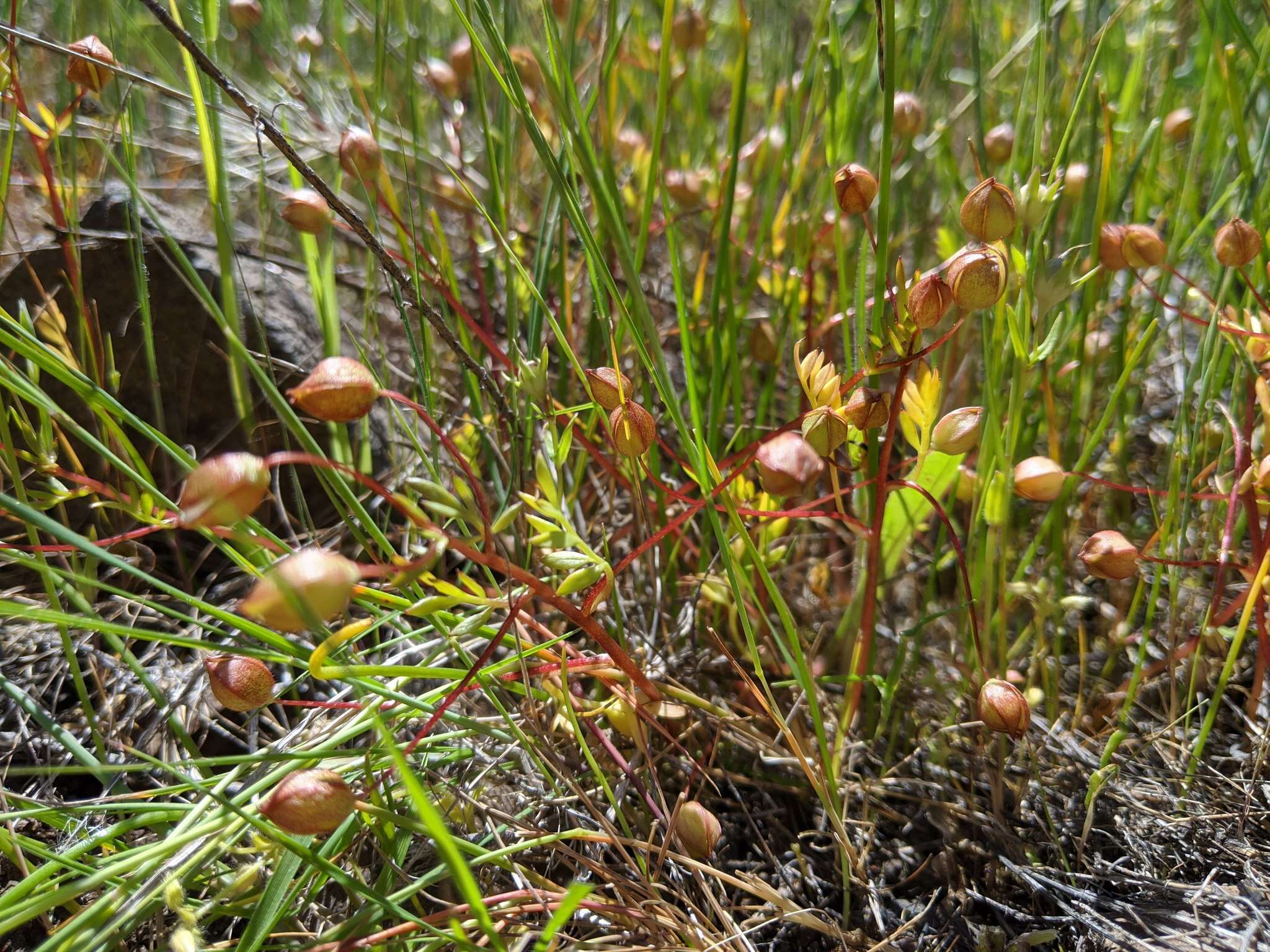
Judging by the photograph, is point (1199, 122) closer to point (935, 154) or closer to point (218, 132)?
point (935, 154)

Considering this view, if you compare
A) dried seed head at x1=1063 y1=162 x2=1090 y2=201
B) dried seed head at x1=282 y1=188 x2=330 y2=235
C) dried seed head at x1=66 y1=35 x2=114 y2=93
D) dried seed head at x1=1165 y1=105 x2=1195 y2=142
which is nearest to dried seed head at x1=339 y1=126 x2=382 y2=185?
dried seed head at x1=282 y1=188 x2=330 y2=235

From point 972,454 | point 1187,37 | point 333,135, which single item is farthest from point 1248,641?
point 333,135

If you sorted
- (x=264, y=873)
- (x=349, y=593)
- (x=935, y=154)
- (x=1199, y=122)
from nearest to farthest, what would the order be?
(x=349, y=593), (x=264, y=873), (x=1199, y=122), (x=935, y=154)

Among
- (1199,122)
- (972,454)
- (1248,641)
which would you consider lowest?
(1248,641)

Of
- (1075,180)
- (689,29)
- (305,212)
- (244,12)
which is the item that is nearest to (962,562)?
(1075,180)

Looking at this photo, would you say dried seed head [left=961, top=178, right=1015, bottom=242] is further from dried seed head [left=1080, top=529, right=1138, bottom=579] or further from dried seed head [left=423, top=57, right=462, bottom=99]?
dried seed head [left=423, top=57, right=462, bottom=99]

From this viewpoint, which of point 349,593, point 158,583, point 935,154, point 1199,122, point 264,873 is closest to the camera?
point 349,593

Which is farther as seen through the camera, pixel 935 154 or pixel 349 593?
pixel 935 154
